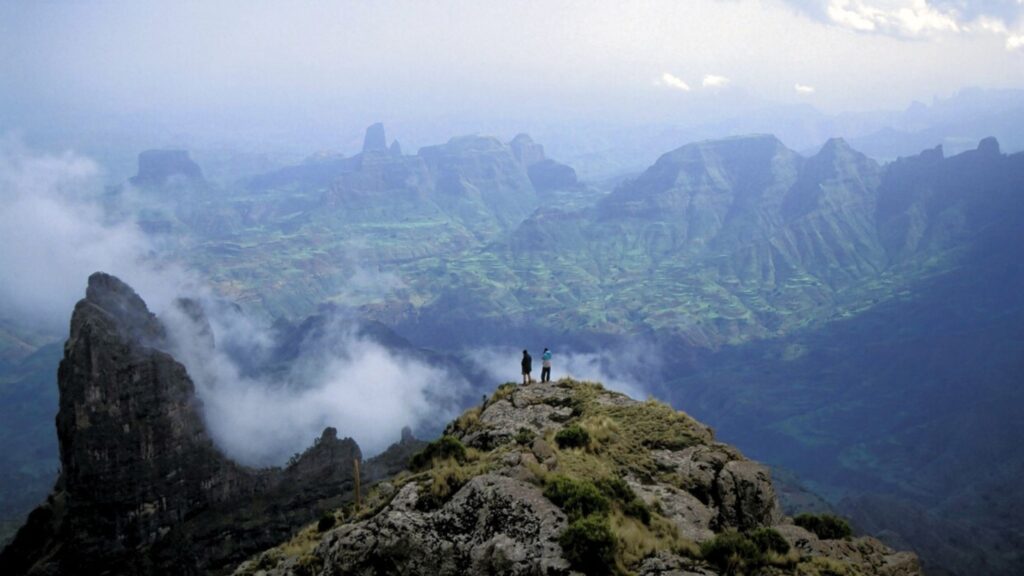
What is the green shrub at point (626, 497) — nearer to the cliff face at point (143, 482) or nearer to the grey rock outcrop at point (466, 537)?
the grey rock outcrop at point (466, 537)

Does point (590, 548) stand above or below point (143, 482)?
above

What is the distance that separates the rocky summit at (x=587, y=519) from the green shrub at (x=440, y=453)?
7 centimetres

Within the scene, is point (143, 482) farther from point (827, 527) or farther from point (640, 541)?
point (640, 541)

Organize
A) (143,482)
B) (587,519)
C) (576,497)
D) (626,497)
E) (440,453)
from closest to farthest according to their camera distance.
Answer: (587,519) → (576,497) → (626,497) → (440,453) → (143,482)

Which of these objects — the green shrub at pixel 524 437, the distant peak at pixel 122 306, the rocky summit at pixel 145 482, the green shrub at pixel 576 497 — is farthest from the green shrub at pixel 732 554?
the distant peak at pixel 122 306

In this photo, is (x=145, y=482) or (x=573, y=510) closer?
(x=573, y=510)

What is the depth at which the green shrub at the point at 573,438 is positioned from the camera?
2777cm

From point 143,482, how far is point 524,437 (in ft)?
319

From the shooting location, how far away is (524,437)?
29.2 metres

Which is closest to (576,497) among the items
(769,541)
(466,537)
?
(466,537)

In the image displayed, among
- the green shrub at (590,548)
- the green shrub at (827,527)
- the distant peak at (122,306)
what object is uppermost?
the green shrub at (590,548)

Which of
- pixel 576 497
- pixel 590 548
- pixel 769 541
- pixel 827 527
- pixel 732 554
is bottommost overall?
pixel 827 527

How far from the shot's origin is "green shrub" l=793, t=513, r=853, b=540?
85.8ft

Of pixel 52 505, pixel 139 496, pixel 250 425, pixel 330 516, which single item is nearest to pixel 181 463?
pixel 139 496
